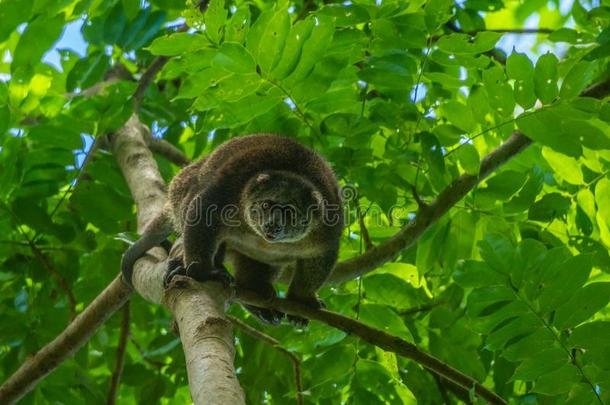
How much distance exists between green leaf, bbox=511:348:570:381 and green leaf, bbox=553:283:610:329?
0.45 ft

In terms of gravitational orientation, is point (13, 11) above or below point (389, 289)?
above

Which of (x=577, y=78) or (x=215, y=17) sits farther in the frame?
(x=215, y=17)

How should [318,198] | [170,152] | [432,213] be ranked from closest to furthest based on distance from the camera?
[432,213], [318,198], [170,152]

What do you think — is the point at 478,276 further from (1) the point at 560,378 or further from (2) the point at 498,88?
(2) the point at 498,88

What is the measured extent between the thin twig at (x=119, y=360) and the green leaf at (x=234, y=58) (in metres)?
2.06

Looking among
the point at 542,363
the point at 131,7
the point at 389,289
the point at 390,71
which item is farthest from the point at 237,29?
the point at 542,363

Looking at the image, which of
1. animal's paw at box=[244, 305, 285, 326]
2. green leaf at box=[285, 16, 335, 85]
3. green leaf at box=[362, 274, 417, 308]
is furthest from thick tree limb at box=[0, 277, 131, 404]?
green leaf at box=[285, 16, 335, 85]

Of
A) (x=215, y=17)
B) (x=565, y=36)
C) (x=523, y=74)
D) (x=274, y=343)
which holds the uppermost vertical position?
(x=215, y=17)

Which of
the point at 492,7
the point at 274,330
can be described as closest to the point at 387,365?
the point at 274,330

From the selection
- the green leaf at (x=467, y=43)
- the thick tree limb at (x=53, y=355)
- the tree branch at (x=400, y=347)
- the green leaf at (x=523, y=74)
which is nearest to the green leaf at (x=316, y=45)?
the green leaf at (x=467, y=43)

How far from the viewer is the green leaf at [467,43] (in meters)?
4.47

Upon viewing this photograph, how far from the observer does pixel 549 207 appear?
15.9 ft

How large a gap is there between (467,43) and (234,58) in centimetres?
128

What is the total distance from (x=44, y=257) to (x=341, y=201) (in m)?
2.10
